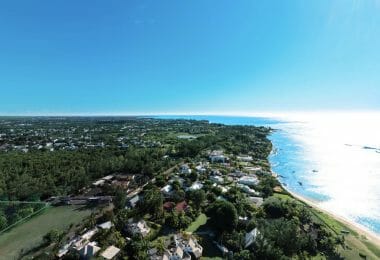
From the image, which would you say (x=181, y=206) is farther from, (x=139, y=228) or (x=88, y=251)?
(x=88, y=251)

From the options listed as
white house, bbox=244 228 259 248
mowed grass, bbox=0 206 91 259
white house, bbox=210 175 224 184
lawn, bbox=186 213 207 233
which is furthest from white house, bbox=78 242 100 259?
white house, bbox=210 175 224 184

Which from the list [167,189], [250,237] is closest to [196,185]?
[167,189]

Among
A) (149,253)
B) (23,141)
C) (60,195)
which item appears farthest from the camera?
(23,141)

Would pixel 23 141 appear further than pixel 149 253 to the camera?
Yes

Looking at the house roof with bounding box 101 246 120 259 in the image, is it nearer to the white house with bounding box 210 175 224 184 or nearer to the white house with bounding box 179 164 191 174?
the white house with bounding box 210 175 224 184

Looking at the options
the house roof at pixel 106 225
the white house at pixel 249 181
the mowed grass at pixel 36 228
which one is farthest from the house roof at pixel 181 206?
the white house at pixel 249 181

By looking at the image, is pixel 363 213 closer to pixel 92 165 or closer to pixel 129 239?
pixel 129 239

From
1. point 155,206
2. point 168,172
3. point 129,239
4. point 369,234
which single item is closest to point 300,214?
point 369,234
